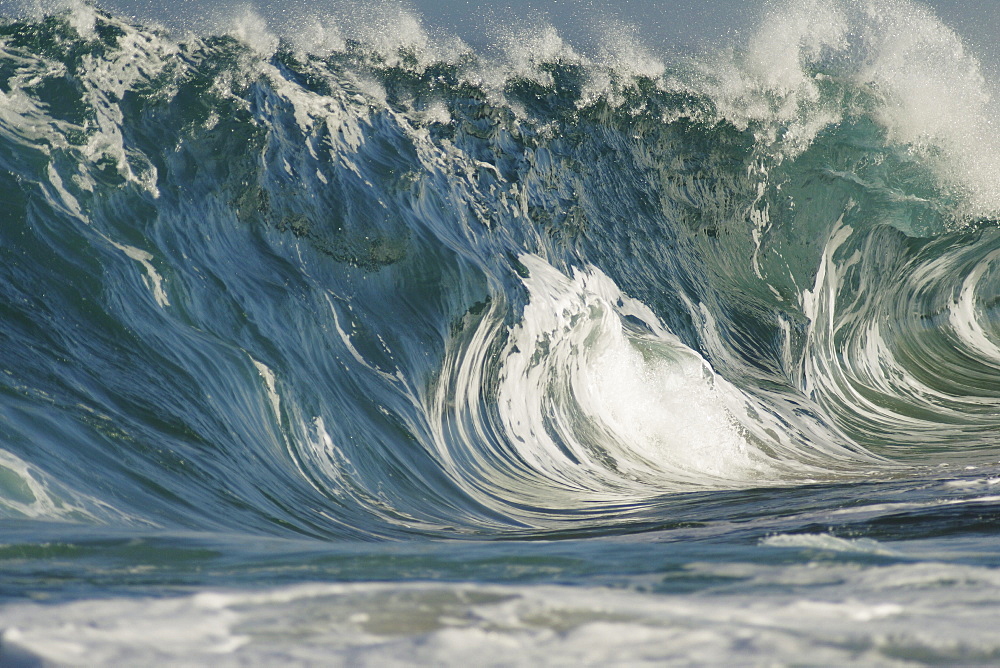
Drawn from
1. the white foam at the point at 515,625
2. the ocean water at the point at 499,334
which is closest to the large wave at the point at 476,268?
the ocean water at the point at 499,334

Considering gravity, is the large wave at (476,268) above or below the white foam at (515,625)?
above

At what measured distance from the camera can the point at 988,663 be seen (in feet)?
3.30

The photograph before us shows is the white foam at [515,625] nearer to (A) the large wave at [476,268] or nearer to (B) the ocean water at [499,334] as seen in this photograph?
(B) the ocean water at [499,334]

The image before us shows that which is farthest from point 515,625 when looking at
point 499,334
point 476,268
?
point 476,268

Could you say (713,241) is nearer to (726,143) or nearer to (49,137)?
(726,143)

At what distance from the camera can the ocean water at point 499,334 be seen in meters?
1.30

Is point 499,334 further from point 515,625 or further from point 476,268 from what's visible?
point 515,625

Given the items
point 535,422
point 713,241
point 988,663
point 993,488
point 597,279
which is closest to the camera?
point 988,663

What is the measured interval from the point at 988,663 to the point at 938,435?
464cm

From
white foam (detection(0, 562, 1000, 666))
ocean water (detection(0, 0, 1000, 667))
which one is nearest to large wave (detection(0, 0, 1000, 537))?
ocean water (detection(0, 0, 1000, 667))

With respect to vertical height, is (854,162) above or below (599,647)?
above

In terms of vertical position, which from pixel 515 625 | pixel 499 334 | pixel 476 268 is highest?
pixel 476 268

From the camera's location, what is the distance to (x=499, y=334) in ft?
15.5

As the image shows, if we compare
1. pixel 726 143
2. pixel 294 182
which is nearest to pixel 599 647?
pixel 294 182
